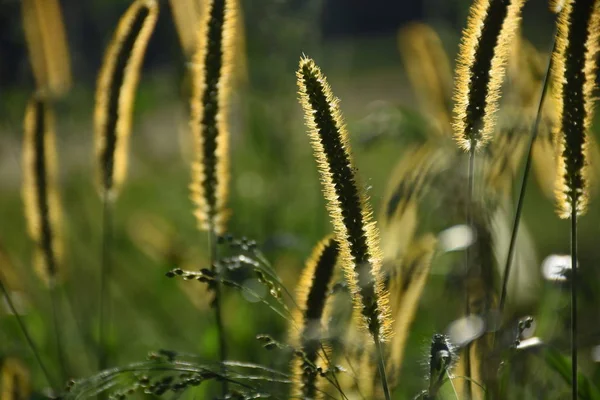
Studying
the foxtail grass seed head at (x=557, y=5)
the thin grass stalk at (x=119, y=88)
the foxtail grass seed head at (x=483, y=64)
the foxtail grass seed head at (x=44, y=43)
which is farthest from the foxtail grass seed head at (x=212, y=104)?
the foxtail grass seed head at (x=44, y=43)

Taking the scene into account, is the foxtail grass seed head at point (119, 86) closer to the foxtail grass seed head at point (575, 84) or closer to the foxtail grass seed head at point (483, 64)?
the foxtail grass seed head at point (483, 64)

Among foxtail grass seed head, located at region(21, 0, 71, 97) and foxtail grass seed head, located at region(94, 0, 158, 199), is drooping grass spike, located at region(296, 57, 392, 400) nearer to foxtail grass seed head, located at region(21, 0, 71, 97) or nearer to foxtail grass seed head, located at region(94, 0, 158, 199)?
foxtail grass seed head, located at region(94, 0, 158, 199)

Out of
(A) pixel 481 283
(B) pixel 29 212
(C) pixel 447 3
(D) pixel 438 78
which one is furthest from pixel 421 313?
(A) pixel 481 283

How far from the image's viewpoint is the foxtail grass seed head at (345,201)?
135 centimetres

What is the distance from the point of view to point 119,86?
2193mm

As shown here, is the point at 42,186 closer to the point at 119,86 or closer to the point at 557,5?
the point at 119,86

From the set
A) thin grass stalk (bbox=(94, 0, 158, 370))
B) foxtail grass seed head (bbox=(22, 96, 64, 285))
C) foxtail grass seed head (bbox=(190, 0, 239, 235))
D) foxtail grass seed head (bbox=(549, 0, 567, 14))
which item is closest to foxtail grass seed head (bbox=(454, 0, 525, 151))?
foxtail grass seed head (bbox=(549, 0, 567, 14))

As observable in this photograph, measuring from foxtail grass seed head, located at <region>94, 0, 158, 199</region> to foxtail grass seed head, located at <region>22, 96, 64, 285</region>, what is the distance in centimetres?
18

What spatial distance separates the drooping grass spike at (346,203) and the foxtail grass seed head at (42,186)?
1.29m

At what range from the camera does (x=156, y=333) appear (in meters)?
3.97

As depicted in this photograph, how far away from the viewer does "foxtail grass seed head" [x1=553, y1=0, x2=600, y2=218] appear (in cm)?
143

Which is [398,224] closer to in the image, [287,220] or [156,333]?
[156,333]

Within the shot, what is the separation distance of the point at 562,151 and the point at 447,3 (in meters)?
2.56

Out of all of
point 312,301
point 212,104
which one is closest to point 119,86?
point 212,104
